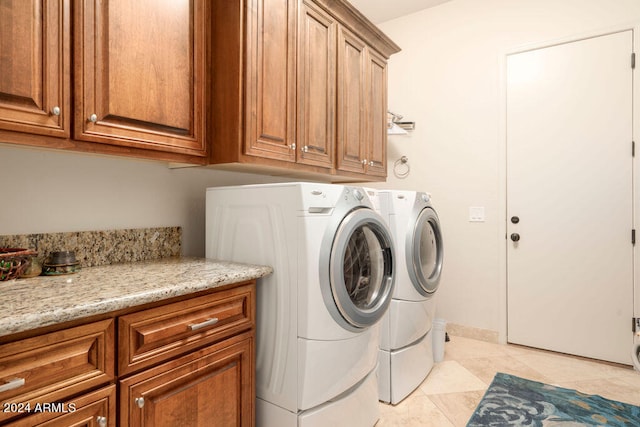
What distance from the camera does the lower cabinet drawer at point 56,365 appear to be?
76 centimetres

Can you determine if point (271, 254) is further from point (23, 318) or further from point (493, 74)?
point (493, 74)

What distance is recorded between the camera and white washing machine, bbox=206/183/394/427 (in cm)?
138

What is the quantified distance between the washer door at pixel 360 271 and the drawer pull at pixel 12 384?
3.05 feet

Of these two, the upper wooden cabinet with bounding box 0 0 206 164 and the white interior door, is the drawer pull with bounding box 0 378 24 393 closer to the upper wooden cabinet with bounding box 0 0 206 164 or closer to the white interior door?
the upper wooden cabinet with bounding box 0 0 206 164

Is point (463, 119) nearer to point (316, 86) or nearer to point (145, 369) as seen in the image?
point (316, 86)

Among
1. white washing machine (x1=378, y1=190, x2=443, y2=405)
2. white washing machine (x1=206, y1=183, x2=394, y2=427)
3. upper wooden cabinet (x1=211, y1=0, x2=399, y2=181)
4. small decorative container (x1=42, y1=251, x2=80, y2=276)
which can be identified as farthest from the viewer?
white washing machine (x1=378, y1=190, x2=443, y2=405)

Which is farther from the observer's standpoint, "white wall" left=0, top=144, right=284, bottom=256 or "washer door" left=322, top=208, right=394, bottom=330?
"washer door" left=322, top=208, right=394, bottom=330

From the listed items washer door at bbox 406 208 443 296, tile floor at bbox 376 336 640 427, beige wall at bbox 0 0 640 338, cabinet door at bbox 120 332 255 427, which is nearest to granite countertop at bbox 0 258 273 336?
cabinet door at bbox 120 332 255 427

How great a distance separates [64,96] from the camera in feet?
3.65

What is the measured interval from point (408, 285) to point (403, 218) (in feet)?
1.29

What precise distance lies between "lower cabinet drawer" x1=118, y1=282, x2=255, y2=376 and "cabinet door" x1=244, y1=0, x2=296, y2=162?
0.66 metres

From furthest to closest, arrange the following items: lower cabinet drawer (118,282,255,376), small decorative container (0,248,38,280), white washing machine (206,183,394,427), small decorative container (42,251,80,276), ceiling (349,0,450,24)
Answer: ceiling (349,0,450,24)
white washing machine (206,183,394,427)
small decorative container (42,251,80,276)
small decorative container (0,248,38,280)
lower cabinet drawer (118,282,255,376)

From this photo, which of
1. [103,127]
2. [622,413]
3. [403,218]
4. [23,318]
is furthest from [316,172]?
[622,413]

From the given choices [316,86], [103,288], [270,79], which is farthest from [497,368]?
[103,288]
